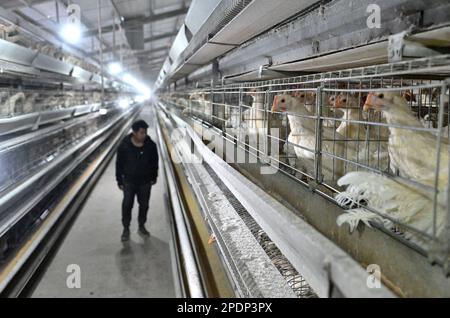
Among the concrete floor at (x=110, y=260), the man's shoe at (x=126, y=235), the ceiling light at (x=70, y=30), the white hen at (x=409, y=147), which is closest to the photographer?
the white hen at (x=409, y=147)

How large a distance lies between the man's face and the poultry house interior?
0.02 m

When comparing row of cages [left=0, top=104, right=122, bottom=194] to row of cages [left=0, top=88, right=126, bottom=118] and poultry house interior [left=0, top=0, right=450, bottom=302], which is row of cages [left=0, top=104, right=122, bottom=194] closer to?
poultry house interior [left=0, top=0, right=450, bottom=302]

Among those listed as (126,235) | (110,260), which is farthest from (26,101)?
(110,260)

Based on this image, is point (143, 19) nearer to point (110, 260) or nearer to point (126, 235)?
point (126, 235)

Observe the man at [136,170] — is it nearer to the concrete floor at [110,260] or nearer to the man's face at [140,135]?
the man's face at [140,135]

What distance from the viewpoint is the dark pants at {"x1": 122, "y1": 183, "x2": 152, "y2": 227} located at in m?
3.30

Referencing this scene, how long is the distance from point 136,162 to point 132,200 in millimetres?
368

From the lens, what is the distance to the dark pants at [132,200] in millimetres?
3299

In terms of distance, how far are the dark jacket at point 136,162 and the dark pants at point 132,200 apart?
0.05 m

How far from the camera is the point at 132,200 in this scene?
3354 mm

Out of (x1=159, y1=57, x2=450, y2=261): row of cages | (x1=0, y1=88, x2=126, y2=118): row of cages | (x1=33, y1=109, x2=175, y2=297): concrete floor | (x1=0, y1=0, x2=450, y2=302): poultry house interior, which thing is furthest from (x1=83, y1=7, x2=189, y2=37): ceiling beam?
(x1=159, y1=57, x2=450, y2=261): row of cages

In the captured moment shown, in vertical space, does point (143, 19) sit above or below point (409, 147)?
above

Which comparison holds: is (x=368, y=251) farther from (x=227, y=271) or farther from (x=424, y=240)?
(x=227, y=271)

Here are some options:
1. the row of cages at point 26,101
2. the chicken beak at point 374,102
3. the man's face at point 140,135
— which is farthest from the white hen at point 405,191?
the row of cages at point 26,101
